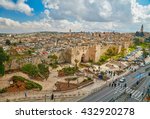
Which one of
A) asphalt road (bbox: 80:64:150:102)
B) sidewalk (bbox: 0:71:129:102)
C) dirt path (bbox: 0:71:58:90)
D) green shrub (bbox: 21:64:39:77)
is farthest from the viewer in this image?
green shrub (bbox: 21:64:39:77)

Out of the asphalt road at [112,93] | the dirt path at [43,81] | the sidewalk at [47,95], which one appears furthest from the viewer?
the dirt path at [43,81]

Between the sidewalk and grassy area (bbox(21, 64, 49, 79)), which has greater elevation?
grassy area (bbox(21, 64, 49, 79))

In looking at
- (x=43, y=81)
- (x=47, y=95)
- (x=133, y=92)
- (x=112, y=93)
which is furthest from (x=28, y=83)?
(x=133, y=92)

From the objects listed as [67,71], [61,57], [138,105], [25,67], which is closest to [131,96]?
[67,71]

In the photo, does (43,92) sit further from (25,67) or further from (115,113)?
(115,113)

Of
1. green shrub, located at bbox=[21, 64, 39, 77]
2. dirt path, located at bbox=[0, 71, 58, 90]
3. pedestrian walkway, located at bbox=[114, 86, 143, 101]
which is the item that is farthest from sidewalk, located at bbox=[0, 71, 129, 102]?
green shrub, located at bbox=[21, 64, 39, 77]

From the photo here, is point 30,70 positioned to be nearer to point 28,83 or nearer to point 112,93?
point 28,83

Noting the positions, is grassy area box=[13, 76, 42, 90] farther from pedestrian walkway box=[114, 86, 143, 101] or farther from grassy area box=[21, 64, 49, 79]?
pedestrian walkway box=[114, 86, 143, 101]

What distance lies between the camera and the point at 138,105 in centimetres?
633

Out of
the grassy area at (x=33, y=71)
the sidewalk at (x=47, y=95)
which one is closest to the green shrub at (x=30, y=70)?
the grassy area at (x=33, y=71)

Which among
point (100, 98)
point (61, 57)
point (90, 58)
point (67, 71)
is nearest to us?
point (100, 98)

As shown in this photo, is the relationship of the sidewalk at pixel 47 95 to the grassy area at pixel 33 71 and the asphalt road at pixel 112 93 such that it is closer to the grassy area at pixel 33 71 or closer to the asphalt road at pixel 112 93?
the asphalt road at pixel 112 93

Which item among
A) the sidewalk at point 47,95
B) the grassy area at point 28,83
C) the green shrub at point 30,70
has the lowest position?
the sidewalk at point 47,95

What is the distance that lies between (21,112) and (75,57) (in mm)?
27071
